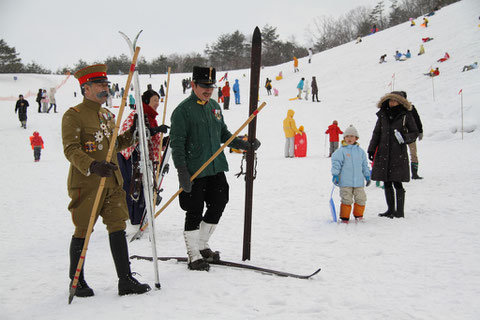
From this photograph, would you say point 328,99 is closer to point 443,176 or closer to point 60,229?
point 443,176

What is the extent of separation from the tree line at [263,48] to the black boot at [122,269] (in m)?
55.9

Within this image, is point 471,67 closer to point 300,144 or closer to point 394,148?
point 300,144

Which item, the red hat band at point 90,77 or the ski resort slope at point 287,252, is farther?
the red hat band at point 90,77

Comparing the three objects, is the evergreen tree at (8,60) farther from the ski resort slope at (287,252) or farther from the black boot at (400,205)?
the black boot at (400,205)

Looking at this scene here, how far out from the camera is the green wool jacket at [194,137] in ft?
11.2

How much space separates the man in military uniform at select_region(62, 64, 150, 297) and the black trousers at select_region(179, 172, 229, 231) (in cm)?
67

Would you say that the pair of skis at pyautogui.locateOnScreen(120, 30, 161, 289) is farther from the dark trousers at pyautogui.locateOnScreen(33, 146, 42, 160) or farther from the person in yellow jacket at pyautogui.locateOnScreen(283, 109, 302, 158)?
the dark trousers at pyautogui.locateOnScreen(33, 146, 42, 160)

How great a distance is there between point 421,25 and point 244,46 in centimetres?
4116

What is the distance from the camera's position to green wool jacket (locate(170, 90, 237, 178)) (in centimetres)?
342

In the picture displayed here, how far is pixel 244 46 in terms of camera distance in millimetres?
68688

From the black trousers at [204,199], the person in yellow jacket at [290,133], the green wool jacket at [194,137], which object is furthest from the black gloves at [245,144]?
the person in yellow jacket at [290,133]

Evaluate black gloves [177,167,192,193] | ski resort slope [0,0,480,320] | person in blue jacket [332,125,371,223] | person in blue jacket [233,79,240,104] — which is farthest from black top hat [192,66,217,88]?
person in blue jacket [233,79,240,104]

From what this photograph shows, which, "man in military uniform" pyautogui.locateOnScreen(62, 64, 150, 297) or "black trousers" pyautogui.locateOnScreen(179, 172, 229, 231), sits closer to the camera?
"man in military uniform" pyautogui.locateOnScreen(62, 64, 150, 297)

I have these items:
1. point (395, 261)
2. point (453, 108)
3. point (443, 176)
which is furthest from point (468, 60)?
point (395, 261)
